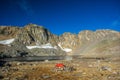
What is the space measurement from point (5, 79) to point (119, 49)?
18089cm

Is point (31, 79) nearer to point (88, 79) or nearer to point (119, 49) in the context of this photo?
point (88, 79)

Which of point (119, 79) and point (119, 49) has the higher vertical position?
point (119, 49)

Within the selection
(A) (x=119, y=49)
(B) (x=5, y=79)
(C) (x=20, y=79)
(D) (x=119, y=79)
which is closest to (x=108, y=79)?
(D) (x=119, y=79)

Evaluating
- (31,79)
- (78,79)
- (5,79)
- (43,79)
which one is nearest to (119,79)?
(78,79)

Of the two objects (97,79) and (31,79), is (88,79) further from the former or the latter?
(31,79)

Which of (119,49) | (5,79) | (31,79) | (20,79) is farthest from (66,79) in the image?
(119,49)

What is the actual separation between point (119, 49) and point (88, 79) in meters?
173

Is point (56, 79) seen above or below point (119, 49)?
below

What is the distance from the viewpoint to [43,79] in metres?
38.4

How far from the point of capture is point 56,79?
1512 inches

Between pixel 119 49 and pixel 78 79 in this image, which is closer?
pixel 78 79

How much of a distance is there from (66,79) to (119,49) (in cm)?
17483

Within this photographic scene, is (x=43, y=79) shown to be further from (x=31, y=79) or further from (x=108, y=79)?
(x=108, y=79)

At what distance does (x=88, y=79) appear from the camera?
37.9 m
